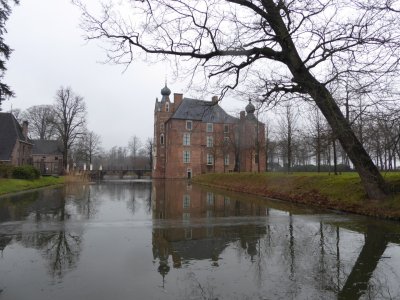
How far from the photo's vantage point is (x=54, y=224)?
1167cm

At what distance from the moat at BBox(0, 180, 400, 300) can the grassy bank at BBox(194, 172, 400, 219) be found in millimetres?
1422

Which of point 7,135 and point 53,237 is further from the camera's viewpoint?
point 7,135

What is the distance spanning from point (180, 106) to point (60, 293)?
62.8 meters

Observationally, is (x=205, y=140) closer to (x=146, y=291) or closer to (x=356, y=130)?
(x=356, y=130)

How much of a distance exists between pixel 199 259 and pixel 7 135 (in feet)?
151

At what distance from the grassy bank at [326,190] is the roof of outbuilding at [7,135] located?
29.4m

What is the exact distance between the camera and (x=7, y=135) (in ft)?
151

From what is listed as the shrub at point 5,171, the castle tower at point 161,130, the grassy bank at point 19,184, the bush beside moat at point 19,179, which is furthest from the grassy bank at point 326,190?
the castle tower at point 161,130

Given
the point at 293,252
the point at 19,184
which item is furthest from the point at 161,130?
the point at 293,252

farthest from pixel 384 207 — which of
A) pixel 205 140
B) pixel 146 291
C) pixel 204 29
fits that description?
pixel 205 140

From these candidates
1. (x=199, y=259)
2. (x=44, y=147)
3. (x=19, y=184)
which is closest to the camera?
(x=199, y=259)

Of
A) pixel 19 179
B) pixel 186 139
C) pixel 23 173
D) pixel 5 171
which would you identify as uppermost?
pixel 186 139

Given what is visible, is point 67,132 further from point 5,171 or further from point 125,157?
point 125,157

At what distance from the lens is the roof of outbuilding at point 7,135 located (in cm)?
4450
